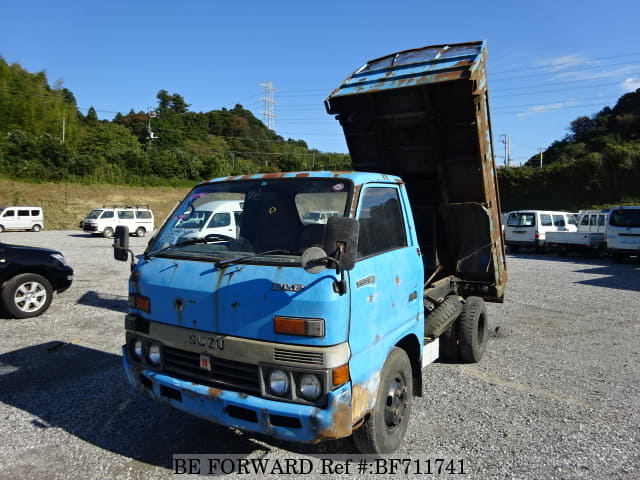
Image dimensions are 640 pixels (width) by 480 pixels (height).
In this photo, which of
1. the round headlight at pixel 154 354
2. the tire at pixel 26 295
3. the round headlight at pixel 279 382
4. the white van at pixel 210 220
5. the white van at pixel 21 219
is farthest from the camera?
the white van at pixel 21 219

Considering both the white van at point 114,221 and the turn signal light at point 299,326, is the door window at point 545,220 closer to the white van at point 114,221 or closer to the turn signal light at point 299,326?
the turn signal light at point 299,326

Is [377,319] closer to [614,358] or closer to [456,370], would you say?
[456,370]

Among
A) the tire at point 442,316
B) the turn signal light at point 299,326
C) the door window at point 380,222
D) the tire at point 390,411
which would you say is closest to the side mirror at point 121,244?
the turn signal light at point 299,326

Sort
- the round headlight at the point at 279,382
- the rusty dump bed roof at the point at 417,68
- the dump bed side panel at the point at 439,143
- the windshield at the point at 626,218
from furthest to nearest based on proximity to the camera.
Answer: the windshield at the point at 626,218 < the dump bed side panel at the point at 439,143 < the rusty dump bed roof at the point at 417,68 < the round headlight at the point at 279,382

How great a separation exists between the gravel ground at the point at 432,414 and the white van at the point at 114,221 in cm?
2021

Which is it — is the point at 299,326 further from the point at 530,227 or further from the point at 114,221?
the point at 114,221

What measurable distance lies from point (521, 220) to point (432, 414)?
709 inches

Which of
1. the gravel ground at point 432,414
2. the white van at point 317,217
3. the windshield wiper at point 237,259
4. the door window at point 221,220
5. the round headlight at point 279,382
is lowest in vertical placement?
the gravel ground at point 432,414

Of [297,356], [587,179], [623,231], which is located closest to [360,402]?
[297,356]

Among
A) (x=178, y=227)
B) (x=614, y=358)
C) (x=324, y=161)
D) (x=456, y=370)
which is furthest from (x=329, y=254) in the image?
(x=324, y=161)

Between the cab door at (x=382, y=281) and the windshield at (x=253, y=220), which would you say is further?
the windshield at (x=253, y=220)

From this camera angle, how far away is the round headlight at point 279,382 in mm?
2730

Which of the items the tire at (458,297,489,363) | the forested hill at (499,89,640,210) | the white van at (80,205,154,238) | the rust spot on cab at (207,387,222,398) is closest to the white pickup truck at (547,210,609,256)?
the tire at (458,297,489,363)

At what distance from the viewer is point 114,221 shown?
26.2m
